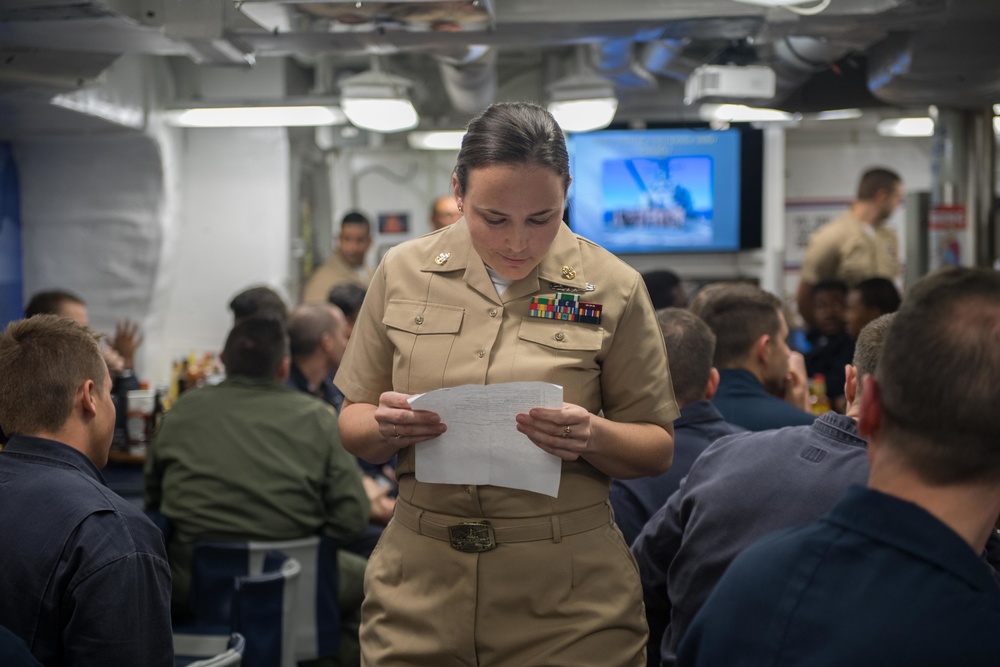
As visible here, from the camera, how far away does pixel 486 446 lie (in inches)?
66.9

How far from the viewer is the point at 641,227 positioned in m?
7.82

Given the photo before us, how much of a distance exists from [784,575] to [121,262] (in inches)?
226

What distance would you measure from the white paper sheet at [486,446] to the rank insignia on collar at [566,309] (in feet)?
0.61

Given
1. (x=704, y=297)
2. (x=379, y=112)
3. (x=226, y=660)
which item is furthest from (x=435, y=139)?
(x=226, y=660)

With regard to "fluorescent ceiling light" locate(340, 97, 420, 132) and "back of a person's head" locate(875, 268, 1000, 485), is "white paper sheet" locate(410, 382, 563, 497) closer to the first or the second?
"back of a person's head" locate(875, 268, 1000, 485)

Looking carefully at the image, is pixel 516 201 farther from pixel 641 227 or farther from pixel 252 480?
pixel 641 227

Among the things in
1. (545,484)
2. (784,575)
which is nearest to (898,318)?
(784,575)

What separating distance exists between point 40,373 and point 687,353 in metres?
1.53

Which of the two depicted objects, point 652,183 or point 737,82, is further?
point 652,183

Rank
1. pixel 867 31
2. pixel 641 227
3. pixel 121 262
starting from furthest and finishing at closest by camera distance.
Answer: pixel 641 227
pixel 121 262
pixel 867 31

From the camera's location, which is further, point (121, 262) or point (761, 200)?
point (761, 200)

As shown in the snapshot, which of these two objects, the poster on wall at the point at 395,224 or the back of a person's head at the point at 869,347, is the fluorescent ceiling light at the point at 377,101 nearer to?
the back of a person's head at the point at 869,347

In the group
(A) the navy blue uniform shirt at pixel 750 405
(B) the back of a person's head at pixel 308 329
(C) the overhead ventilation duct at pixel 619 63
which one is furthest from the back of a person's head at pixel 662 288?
→ (A) the navy blue uniform shirt at pixel 750 405

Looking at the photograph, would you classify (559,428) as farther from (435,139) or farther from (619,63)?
(435,139)
